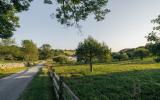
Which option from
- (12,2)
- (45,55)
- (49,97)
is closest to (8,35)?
(12,2)

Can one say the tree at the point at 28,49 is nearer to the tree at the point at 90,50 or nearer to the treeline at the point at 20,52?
the treeline at the point at 20,52

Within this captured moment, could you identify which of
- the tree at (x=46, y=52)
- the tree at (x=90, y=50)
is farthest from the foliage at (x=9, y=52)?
the tree at (x=46, y=52)

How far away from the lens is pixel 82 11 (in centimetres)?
1414

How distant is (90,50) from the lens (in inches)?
2208

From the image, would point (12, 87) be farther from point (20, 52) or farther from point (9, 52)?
point (20, 52)

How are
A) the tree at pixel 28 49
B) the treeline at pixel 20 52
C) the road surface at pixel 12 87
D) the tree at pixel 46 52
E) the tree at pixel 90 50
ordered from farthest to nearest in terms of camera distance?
the tree at pixel 46 52, the tree at pixel 28 49, the treeline at pixel 20 52, the tree at pixel 90 50, the road surface at pixel 12 87

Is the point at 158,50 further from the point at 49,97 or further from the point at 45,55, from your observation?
the point at 45,55

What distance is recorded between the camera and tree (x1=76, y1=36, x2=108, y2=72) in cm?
5578

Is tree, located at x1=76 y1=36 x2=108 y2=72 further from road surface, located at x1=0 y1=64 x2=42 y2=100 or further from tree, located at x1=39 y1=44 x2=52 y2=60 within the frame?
tree, located at x1=39 y1=44 x2=52 y2=60

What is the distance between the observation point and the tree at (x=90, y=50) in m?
55.8

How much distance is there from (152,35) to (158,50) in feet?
4.08

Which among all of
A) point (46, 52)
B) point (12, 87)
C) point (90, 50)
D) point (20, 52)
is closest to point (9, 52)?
point (20, 52)

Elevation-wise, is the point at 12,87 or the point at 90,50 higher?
the point at 90,50

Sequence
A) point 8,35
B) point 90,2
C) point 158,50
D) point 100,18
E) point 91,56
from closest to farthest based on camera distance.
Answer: point 90,2 < point 100,18 < point 158,50 < point 8,35 < point 91,56
